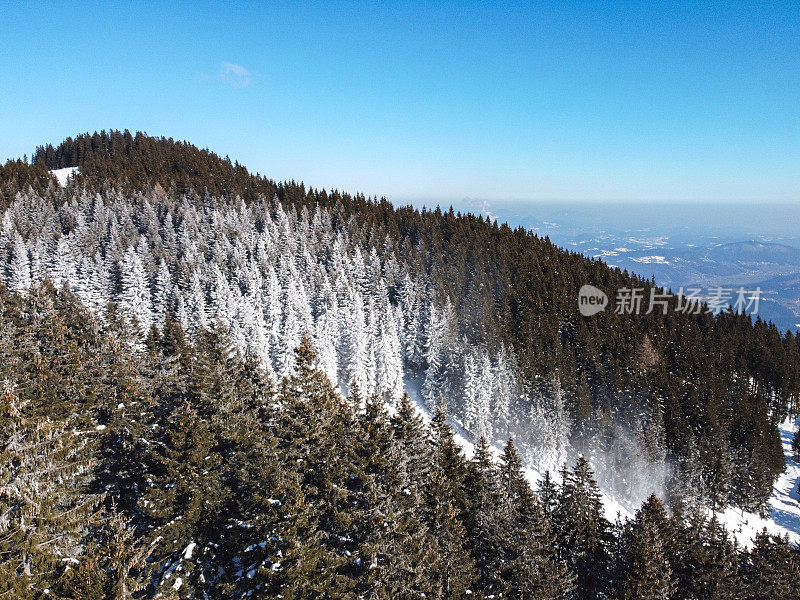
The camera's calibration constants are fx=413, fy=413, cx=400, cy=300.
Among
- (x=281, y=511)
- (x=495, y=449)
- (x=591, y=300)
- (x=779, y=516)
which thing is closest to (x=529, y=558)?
(x=281, y=511)

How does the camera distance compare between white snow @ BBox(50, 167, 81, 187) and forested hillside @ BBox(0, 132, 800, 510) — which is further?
white snow @ BBox(50, 167, 81, 187)

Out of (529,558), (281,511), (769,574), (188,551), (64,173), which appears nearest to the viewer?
(281,511)

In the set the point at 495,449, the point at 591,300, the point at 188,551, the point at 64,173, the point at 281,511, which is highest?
the point at 64,173

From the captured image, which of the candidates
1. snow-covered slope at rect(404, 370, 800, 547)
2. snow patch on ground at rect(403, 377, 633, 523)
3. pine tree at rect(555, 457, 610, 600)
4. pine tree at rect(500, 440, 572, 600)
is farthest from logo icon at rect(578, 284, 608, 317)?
pine tree at rect(500, 440, 572, 600)

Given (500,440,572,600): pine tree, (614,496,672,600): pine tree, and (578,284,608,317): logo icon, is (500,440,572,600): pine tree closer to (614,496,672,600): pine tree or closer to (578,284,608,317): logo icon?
(614,496,672,600): pine tree

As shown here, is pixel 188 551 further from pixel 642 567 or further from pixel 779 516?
pixel 779 516
